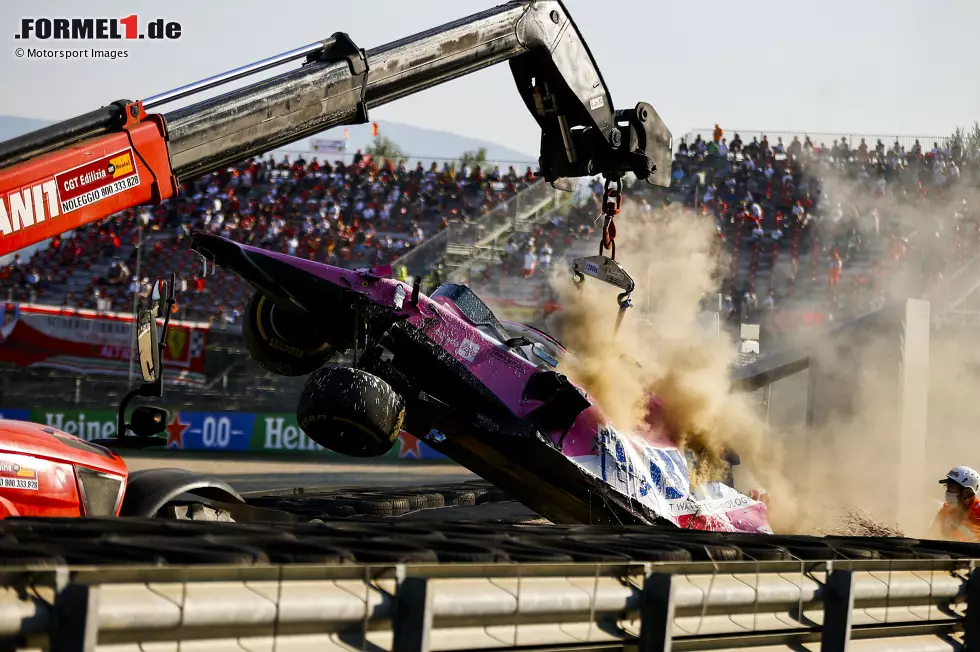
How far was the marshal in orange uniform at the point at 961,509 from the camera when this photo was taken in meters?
9.94

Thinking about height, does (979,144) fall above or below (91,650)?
above

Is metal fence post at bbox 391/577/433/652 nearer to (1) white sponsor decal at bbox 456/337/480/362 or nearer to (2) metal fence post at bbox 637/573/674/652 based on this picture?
(2) metal fence post at bbox 637/573/674/652

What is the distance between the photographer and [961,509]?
32.9ft

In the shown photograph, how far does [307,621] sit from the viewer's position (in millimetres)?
3207

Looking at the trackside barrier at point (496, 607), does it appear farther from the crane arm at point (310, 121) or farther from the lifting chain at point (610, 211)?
the lifting chain at point (610, 211)

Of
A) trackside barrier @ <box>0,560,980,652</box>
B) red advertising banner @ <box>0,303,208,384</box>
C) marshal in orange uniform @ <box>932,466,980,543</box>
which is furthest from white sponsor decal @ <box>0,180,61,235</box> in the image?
red advertising banner @ <box>0,303,208,384</box>

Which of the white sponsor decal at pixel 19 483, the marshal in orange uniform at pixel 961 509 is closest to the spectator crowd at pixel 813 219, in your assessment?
the marshal in orange uniform at pixel 961 509

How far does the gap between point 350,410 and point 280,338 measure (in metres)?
1.63

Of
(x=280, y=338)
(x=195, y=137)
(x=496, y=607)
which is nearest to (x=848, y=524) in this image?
(x=280, y=338)

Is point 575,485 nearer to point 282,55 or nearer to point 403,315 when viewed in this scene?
point 403,315

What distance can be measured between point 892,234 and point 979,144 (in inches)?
242

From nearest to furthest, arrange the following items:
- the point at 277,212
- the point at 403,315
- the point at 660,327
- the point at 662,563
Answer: the point at 662,563
the point at 403,315
the point at 660,327
the point at 277,212

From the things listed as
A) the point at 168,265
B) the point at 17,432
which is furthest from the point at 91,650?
the point at 168,265

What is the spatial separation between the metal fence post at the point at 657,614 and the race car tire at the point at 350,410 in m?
3.49
